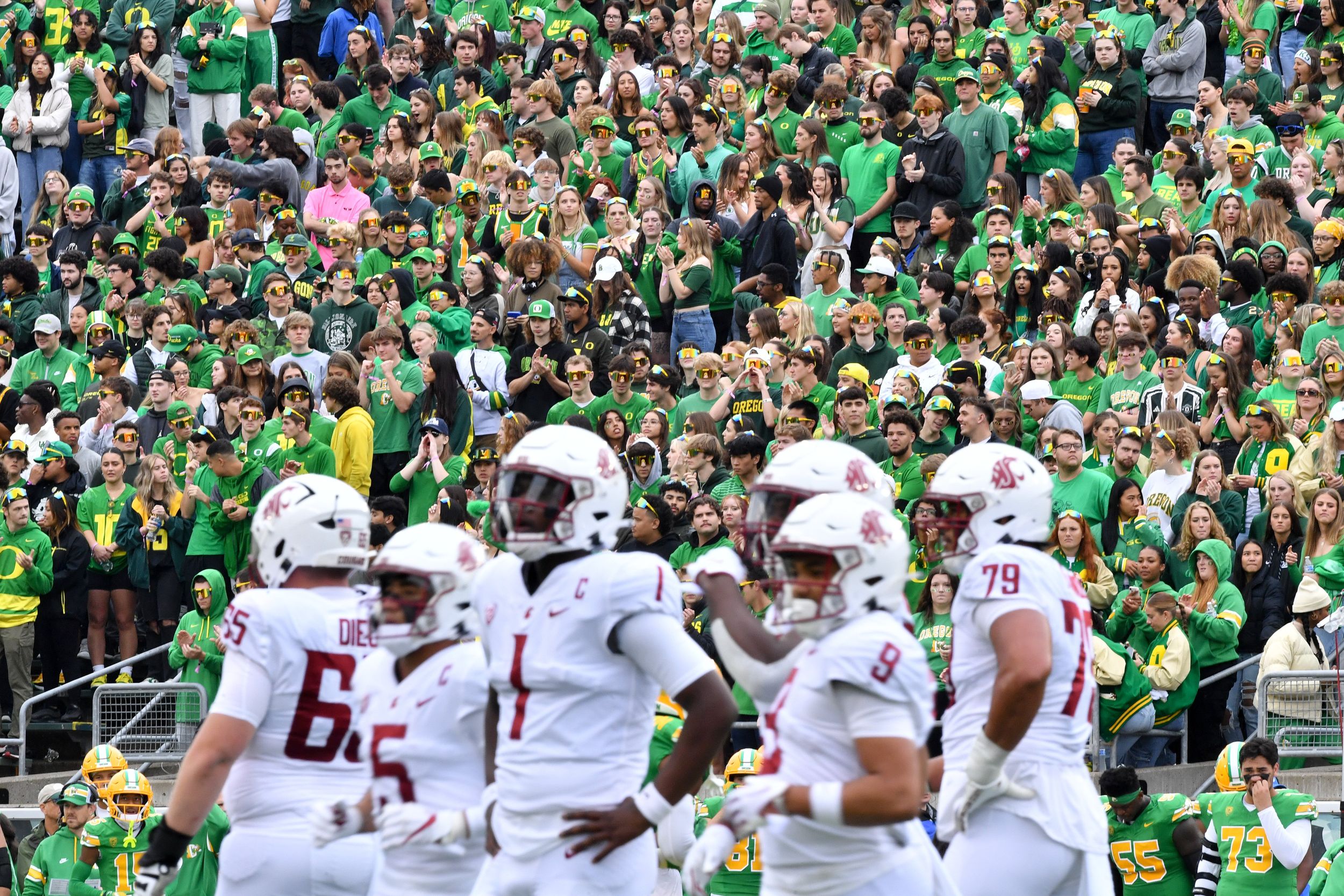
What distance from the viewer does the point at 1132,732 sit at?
12039 millimetres

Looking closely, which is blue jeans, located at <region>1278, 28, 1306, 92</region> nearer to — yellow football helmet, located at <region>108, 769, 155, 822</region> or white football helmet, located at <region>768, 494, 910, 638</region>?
yellow football helmet, located at <region>108, 769, 155, 822</region>

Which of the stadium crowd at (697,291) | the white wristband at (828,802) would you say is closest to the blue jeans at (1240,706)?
the stadium crowd at (697,291)

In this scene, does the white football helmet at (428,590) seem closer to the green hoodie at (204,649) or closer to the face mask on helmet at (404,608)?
the face mask on helmet at (404,608)

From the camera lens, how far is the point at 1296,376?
44.3 feet

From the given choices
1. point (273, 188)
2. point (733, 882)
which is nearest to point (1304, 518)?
point (733, 882)

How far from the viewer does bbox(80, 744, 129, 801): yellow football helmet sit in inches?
485

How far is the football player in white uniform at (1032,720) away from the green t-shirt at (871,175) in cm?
1059

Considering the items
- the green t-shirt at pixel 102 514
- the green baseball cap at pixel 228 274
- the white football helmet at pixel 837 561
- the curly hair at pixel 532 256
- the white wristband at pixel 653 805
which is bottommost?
the green t-shirt at pixel 102 514

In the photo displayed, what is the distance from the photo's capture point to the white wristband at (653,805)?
230 inches

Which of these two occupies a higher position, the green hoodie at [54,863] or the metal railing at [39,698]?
the metal railing at [39,698]

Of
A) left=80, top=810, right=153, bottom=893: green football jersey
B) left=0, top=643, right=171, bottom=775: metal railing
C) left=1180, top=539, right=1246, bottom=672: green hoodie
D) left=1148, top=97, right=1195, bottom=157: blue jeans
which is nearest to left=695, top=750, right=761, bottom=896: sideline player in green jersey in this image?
left=1180, top=539, right=1246, bottom=672: green hoodie

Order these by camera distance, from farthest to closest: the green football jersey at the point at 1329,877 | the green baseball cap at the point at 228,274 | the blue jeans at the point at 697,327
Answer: the green baseball cap at the point at 228,274 < the blue jeans at the point at 697,327 < the green football jersey at the point at 1329,877

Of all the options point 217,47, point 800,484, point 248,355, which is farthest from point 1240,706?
point 217,47

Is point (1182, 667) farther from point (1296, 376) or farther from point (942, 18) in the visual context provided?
point (942, 18)
